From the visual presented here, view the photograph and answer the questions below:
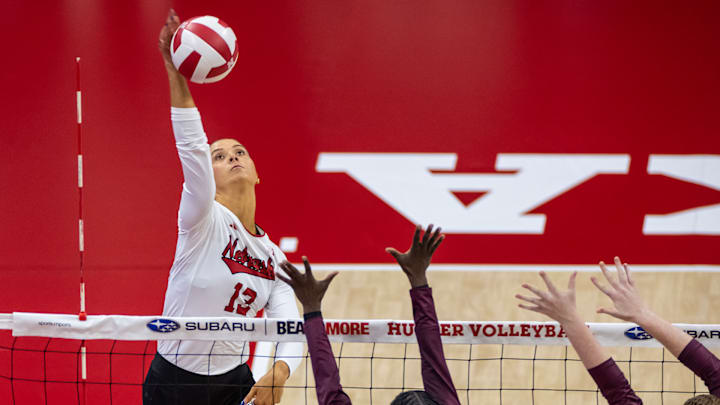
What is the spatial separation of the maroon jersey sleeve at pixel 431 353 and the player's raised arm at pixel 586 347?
35 cm

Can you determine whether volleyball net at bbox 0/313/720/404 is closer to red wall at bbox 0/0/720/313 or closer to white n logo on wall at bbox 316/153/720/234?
red wall at bbox 0/0/720/313

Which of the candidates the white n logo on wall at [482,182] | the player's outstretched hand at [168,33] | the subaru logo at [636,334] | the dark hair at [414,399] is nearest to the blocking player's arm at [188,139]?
the player's outstretched hand at [168,33]

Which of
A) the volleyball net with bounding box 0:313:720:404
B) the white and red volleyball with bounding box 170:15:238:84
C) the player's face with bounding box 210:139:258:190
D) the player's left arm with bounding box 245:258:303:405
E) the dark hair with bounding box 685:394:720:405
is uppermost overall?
the white and red volleyball with bounding box 170:15:238:84

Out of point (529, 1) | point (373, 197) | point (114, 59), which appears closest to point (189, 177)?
point (373, 197)

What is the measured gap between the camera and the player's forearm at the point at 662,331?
2.77 meters

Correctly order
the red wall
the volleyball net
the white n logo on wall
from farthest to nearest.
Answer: the white n logo on wall, the red wall, the volleyball net

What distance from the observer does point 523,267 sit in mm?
7355

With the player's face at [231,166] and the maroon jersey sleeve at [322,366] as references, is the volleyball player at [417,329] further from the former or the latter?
the player's face at [231,166]

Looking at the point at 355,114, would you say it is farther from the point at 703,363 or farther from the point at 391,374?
the point at 703,363

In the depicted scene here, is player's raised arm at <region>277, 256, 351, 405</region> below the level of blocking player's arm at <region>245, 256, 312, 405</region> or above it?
above

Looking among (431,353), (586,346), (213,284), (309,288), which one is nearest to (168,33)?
(213,284)

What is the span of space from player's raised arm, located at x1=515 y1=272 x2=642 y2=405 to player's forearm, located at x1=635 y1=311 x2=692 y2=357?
20 centimetres

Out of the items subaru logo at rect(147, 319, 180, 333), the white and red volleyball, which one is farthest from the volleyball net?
the white and red volleyball

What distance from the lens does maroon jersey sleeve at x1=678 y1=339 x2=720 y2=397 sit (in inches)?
113
